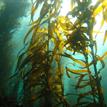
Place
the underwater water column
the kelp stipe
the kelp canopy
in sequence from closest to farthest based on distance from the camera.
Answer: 1. the kelp canopy
2. the kelp stipe
3. the underwater water column

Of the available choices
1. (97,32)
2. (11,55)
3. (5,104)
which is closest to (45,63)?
(97,32)

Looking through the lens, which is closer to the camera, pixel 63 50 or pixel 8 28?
pixel 63 50

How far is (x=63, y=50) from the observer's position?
1.71m

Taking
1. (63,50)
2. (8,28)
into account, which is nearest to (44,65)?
(63,50)

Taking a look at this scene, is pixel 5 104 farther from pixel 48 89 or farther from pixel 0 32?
pixel 0 32

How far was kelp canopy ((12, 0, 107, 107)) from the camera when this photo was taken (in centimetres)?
149

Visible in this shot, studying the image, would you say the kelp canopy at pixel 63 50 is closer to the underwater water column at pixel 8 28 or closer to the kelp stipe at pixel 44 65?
the kelp stipe at pixel 44 65

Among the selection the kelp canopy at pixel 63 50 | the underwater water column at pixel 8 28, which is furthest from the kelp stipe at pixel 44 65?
the underwater water column at pixel 8 28

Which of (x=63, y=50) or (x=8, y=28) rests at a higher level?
(x=8, y=28)

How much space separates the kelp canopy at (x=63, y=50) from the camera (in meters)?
1.49

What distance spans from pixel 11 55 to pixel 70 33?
10855 mm

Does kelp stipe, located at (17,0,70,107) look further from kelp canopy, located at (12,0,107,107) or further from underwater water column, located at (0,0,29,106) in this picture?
underwater water column, located at (0,0,29,106)

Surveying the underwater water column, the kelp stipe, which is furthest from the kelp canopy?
→ the underwater water column

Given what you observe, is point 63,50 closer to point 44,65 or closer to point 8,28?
point 44,65
